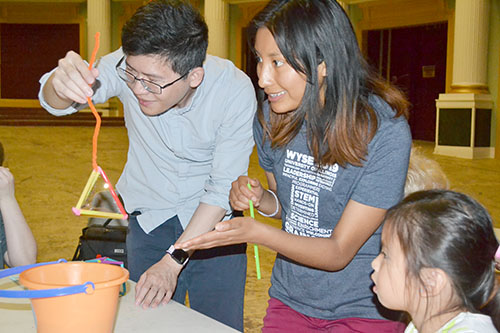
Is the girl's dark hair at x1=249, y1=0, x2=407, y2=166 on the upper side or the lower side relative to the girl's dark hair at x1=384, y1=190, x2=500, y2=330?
upper

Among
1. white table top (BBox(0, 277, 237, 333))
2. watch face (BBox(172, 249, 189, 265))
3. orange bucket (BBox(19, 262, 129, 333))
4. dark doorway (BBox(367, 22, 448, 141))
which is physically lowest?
white table top (BBox(0, 277, 237, 333))

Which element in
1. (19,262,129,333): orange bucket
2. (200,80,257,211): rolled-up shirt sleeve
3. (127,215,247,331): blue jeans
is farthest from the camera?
(127,215,247,331): blue jeans

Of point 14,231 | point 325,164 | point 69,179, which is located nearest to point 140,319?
point 325,164

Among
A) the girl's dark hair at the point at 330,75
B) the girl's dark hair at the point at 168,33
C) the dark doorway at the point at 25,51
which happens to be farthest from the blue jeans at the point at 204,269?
the dark doorway at the point at 25,51

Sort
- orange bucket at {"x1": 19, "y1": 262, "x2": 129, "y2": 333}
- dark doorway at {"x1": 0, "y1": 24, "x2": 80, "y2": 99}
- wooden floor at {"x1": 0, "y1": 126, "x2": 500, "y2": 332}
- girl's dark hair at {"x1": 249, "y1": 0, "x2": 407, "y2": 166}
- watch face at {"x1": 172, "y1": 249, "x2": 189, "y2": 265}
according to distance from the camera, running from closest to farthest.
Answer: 1. orange bucket at {"x1": 19, "y1": 262, "x2": 129, "y2": 333}
2. girl's dark hair at {"x1": 249, "y1": 0, "x2": 407, "y2": 166}
3. watch face at {"x1": 172, "y1": 249, "x2": 189, "y2": 265}
4. wooden floor at {"x1": 0, "y1": 126, "x2": 500, "y2": 332}
5. dark doorway at {"x1": 0, "y1": 24, "x2": 80, "y2": 99}

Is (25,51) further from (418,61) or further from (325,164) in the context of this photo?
(325,164)

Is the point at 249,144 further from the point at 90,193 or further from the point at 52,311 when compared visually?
the point at 52,311

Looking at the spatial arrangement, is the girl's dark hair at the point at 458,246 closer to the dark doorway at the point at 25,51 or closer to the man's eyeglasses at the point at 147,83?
the man's eyeglasses at the point at 147,83

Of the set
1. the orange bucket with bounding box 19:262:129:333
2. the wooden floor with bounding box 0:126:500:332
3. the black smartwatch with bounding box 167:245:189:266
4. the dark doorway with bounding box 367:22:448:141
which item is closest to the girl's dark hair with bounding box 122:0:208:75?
the black smartwatch with bounding box 167:245:189:266

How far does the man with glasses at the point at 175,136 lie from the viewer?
1.78 m

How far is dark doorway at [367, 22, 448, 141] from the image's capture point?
1329cm

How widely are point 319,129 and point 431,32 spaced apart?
1274cm

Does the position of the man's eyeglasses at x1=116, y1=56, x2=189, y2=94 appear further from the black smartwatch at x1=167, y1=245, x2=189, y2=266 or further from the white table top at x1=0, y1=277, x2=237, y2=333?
the white table top at x1=0, y1=277, x2=237, y2=333

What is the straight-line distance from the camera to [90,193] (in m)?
1.27
